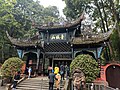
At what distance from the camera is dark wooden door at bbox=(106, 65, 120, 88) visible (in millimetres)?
13278

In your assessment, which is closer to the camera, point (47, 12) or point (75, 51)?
point (75, 51)

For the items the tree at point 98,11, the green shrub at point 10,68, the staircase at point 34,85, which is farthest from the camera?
the tree at point 98,11

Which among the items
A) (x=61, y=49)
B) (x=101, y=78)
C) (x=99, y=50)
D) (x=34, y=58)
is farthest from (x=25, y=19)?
(x=101, y=78)

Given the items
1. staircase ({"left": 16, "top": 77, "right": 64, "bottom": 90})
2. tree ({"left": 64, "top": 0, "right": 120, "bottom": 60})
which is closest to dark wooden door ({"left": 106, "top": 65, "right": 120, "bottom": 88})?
staircase ({"left": 16, "top": 77, "right": 64, "bottom": 90})

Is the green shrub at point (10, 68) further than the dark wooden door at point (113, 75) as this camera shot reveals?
No

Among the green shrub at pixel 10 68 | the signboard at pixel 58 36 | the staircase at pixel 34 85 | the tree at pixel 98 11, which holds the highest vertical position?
the tree at pixel 98 11

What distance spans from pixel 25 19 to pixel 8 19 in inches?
203

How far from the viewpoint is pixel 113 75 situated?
13633mm

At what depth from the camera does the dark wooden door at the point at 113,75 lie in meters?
13.3

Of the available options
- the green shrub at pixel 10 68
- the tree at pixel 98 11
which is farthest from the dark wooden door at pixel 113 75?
the green shrub at pixel 10 68

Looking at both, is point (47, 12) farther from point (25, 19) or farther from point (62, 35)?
point (62, 35)

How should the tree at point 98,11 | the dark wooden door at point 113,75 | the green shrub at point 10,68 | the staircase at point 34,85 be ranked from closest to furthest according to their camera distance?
the staircase at point 34,85, the green shrub at point 10,68, the dark wooden door at point 113,75, the tree at point 98,11

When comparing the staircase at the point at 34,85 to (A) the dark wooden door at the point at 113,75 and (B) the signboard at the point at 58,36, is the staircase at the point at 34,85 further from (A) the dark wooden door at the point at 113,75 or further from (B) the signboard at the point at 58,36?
(B) the signboard at the point at 58,36

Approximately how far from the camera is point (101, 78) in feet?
40.2
